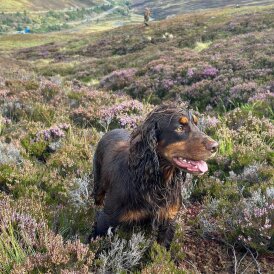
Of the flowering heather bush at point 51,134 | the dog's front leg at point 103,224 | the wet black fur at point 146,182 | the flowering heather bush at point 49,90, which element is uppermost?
the wet black fur at point 146,182

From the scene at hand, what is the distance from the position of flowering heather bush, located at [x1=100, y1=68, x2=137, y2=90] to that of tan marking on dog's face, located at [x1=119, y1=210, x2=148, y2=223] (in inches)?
520

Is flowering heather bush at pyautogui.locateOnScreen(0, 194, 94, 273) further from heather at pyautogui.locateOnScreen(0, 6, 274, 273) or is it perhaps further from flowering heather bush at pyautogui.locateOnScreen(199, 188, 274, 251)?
flowering heather bush at pyautogui.locateOnScreen(199, 188, 274, 251)

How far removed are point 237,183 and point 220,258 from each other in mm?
1473

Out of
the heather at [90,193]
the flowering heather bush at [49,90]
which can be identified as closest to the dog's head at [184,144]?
the heather at [90,193]

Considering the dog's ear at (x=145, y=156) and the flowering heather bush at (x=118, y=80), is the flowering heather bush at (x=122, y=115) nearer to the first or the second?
the dog's ear at (x=145, y=156)

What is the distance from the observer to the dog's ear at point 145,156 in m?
3.38

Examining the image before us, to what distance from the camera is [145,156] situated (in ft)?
11.2

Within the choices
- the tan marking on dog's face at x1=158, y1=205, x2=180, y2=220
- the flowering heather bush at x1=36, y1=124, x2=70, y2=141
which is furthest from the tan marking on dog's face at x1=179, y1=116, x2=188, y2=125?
the flowering heather bush at x1=36, y1=124, x2=70, y2=141

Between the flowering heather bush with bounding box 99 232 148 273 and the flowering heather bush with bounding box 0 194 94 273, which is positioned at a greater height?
the flowering heather bush with bounding box 0 194 94 273

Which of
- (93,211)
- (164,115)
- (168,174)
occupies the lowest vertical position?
(93,211)

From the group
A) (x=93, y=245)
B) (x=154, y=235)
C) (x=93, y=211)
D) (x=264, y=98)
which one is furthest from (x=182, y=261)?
(x=264, y=98)

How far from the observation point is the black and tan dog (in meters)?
3.36

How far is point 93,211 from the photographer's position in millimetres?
4609

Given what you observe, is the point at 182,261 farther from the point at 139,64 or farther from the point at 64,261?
the point at 139,64
